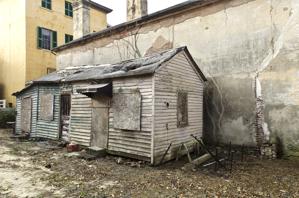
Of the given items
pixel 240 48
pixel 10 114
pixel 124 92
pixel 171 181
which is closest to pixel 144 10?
pixel 240 48

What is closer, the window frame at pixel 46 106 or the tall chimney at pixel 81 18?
the window frame at pixel 46 106

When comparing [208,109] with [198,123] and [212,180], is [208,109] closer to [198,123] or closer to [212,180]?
[198,123]

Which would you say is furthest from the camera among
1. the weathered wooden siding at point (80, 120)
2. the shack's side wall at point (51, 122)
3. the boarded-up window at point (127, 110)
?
the shack's side wall at point (51, 122)

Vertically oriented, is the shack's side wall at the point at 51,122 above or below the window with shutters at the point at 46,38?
below

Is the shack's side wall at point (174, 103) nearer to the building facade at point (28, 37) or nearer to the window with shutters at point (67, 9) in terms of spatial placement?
the building facade at point (28, 37)

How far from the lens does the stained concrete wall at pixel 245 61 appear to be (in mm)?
9023

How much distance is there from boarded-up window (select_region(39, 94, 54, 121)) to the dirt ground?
3135 millimetres

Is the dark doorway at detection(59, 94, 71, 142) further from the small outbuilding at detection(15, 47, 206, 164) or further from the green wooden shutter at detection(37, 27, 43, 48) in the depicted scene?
the green wooden shutter at detection(37, 27, 43, 48)

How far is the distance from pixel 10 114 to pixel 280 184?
17123 mm

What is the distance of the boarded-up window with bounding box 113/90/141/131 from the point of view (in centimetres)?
822

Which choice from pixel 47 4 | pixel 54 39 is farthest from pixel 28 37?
pixel 47 4

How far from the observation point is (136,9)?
14.1 meters

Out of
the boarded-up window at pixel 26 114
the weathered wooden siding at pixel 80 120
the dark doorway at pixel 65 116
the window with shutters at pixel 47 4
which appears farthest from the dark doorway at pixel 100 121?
the window with shutters at pixel 47 4

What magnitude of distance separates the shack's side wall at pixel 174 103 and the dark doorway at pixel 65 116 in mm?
4971
